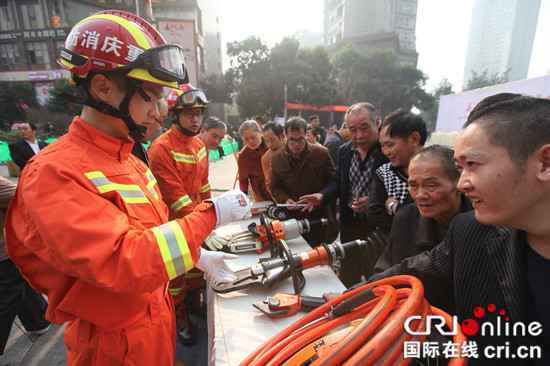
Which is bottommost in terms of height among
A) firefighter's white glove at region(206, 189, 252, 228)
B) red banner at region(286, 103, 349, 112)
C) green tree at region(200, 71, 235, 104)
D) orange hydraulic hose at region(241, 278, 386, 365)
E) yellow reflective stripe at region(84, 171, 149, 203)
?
orange hydraulic hose at region(241, 278, 386, 365)

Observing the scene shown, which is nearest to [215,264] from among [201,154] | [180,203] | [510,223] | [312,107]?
[180,203]

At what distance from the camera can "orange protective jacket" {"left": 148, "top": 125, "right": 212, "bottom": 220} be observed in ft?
7.98

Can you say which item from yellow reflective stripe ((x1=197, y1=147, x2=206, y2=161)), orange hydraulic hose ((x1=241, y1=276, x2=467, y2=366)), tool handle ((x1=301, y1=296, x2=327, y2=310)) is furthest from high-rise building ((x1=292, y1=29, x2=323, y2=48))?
orange hydraulic hose ((x1=241, y1=276, x2=467, y2=366))

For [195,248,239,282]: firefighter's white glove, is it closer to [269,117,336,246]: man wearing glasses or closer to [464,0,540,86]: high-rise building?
[269,117,336,246]: man wearing glasses

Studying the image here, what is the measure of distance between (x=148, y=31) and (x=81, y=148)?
2.36 ft

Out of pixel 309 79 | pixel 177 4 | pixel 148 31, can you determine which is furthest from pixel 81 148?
pixel 177 4

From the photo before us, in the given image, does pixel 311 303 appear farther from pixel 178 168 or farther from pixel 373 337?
pixel 178 168

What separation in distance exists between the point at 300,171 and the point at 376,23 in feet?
230

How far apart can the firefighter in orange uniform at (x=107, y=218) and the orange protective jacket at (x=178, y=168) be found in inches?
44.0

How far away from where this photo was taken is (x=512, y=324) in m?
0.86

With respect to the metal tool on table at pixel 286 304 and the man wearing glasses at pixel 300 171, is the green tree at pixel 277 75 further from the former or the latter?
the metal tool on table at pixel 286 304

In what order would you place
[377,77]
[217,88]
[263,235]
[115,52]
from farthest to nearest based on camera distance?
1. [377,77]
2. [217,88]
3. [263,235]
4. [115,52]

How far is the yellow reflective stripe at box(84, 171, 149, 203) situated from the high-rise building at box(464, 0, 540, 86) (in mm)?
82091

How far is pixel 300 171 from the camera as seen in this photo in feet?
9.87
